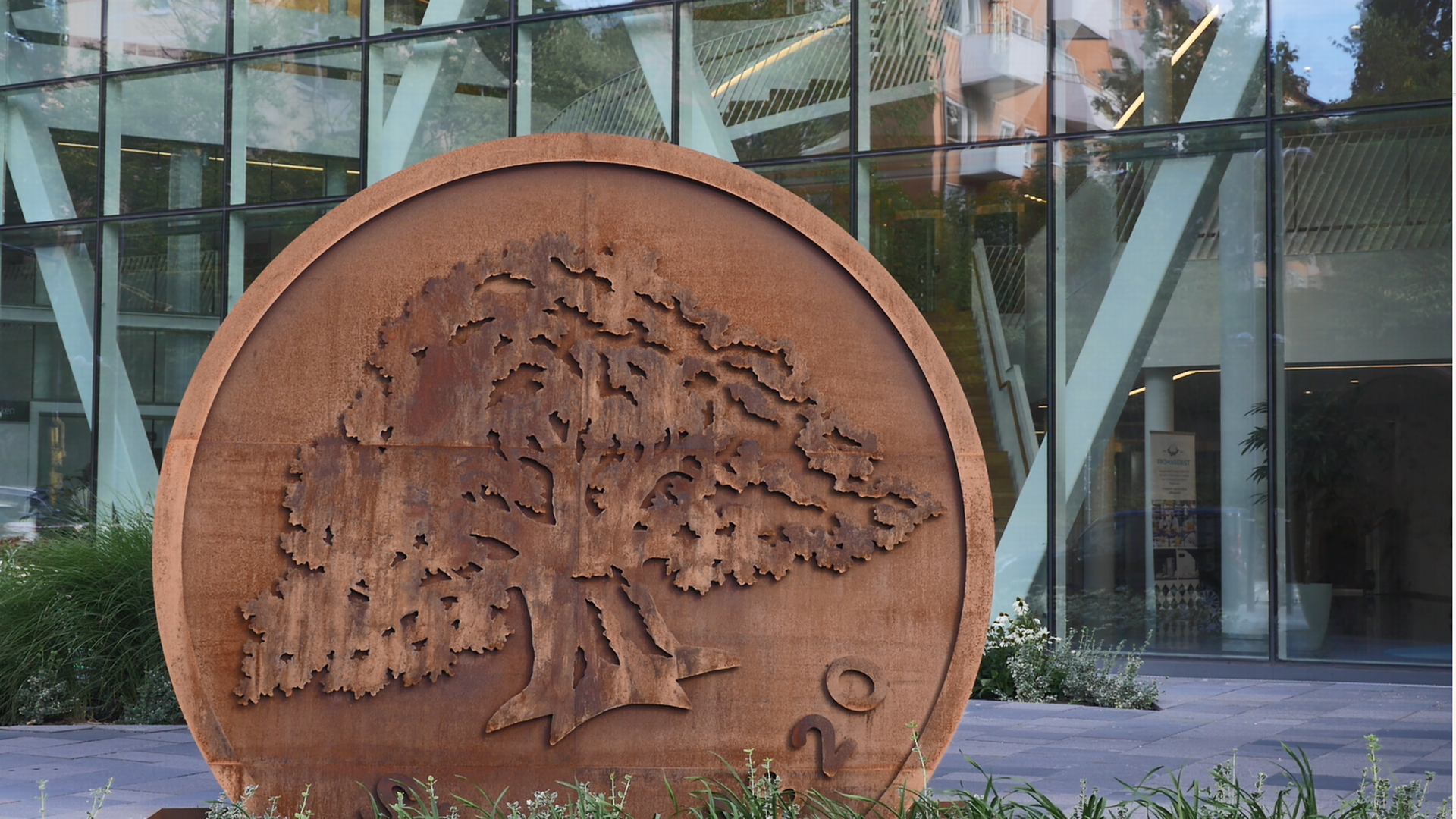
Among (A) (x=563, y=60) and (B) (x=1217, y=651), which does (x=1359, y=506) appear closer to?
(B) (x=1217, y=651)

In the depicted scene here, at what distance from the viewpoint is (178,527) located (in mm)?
4578

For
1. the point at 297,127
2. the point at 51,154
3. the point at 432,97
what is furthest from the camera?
the point at 51,154

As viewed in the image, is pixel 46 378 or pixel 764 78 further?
pixel 46 378

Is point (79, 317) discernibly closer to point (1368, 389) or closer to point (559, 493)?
point (559, 493)

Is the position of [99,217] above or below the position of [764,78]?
below

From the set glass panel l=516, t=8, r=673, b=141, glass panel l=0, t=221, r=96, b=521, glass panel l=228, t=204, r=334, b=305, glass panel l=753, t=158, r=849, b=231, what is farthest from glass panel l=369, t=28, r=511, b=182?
glass panel l=0, t=221, r=96, b=521

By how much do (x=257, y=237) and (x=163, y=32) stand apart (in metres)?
2.63

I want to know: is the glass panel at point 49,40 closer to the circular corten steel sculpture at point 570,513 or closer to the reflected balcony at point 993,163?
the reflected balcony at point 993,163

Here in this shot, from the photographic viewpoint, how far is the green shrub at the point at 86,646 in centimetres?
755

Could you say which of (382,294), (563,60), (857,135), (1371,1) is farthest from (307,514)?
(1371,1)

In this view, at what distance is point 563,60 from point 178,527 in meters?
8.54

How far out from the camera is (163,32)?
13750mm

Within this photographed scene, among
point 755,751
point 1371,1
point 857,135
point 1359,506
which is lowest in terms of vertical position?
point 755,751

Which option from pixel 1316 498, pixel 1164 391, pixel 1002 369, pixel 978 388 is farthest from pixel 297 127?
pixel 1316 498
